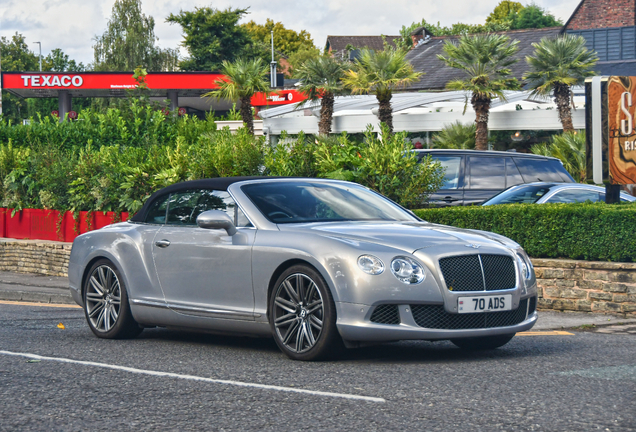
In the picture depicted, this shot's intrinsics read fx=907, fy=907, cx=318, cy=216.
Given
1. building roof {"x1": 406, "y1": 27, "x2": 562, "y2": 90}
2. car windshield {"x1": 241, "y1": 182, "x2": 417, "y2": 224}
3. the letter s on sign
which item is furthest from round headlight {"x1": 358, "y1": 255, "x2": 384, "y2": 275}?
building roof {"x1": 406, "y1": 27, "x2": 562, "y2": 90}

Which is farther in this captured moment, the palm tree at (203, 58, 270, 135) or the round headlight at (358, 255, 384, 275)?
the palm tree at (203, 58, 270, 135)

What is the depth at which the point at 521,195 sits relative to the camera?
47.8 ft

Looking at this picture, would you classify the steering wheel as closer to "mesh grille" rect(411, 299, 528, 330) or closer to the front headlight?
"mesh grille" rect(411, 299, 528, 330)

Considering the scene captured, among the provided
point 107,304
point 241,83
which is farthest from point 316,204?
point 241,83

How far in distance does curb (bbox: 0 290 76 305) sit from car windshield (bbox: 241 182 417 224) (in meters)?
7.00

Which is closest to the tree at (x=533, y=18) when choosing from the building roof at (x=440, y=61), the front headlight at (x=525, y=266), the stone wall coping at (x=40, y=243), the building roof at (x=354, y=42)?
the building roof at (x=354, y=42)

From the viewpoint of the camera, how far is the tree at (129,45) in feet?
225

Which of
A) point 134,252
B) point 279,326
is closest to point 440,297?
point 279,326

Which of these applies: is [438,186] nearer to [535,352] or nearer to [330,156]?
[330,156]

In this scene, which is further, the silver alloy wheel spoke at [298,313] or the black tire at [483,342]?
the black tire at [483,342]

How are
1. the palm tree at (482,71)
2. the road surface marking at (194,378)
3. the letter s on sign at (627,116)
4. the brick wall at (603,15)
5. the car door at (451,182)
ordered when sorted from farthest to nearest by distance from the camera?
the brick wall at (603,15)
the palm tree at (482,71)
the car door at (451,182)
the letter s on sign at (627,116)
the road surface marking at (194,378)

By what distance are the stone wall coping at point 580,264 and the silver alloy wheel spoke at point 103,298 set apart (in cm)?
522

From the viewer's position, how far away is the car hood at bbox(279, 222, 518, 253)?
647 centimetres

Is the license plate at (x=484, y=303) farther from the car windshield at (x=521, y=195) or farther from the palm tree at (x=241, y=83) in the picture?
the palm tree at (x=241, y=83)
